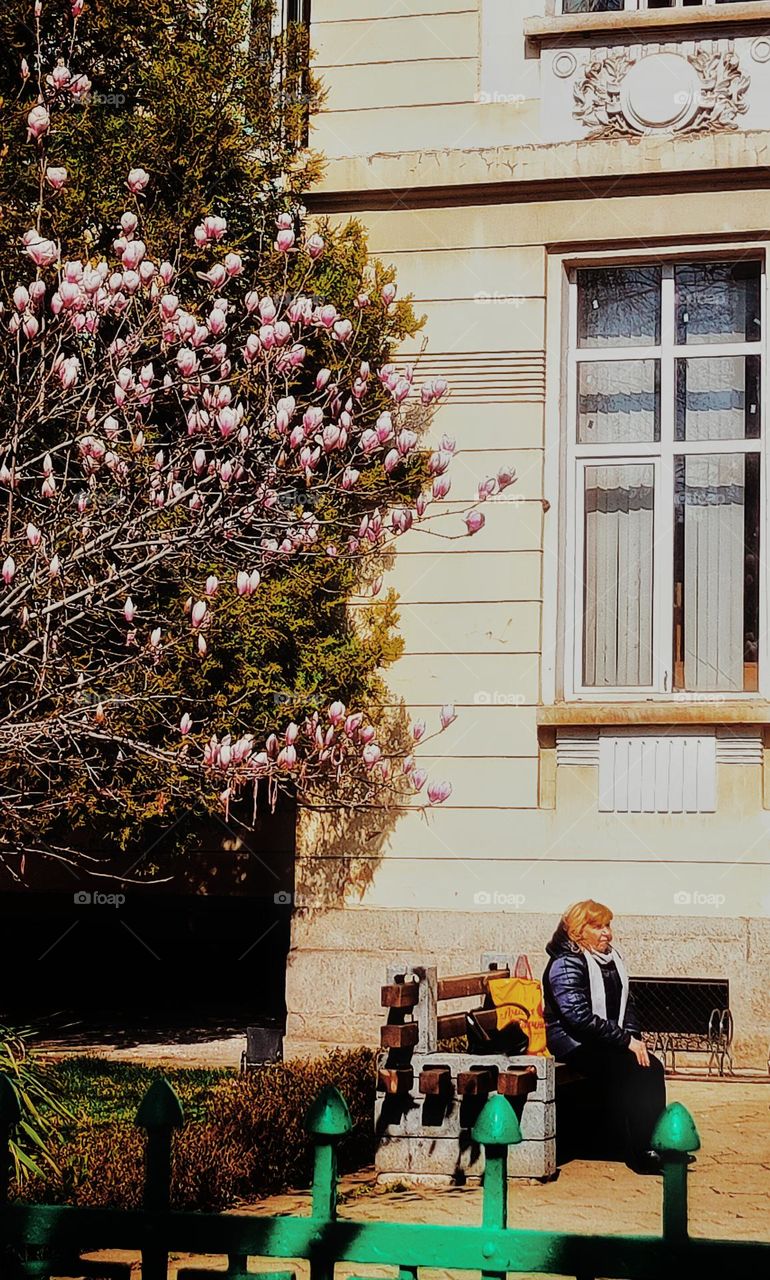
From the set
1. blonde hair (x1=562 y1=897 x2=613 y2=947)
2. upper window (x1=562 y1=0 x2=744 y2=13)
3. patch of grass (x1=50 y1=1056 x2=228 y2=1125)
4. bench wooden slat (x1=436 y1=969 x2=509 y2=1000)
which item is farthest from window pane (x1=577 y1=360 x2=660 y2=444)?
patch of grass (x1=50 y1=1056 x2=228 y2=1125)

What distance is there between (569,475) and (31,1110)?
7372mm

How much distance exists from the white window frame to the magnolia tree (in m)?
0.87

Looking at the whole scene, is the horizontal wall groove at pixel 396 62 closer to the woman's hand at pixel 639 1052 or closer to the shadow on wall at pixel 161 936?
the shadow on wall at pixel 161 936

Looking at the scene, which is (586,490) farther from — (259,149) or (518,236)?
(259,149)

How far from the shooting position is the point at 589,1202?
24.7ft

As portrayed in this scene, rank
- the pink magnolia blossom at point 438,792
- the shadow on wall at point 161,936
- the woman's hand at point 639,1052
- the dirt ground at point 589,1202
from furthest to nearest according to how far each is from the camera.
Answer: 1. the shadow on wall at point 161,936
2. the pink magnolia blossom at point 438,792
3. the woman's hand at point 639,1052
4. the dirt ground at point 589,1202

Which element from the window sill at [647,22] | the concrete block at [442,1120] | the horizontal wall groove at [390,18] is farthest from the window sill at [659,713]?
the horizontal wall groove at [390,18]

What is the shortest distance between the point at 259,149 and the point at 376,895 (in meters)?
5.67

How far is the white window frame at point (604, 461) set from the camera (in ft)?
41.8

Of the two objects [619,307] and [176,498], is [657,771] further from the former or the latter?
[176,498]

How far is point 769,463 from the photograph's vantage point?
41.5 feet

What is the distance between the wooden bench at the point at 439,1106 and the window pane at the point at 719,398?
6.07 m

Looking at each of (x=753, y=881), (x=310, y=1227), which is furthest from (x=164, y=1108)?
(x=753, y=881)

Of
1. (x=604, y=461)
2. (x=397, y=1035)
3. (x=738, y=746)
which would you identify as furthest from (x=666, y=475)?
(x=397, y=1035)
